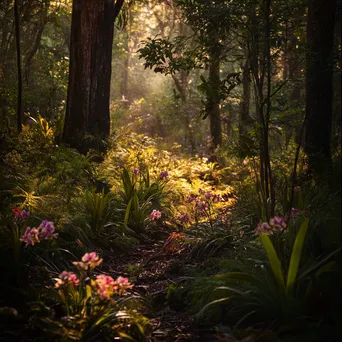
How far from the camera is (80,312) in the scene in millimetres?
2902

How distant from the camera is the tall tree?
27.6ft

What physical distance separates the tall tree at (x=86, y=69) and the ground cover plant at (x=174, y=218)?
27 mm

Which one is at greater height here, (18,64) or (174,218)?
(18,64)

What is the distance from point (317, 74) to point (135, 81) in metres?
30.3

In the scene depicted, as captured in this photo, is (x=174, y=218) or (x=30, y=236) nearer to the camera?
(x=30, y=236)

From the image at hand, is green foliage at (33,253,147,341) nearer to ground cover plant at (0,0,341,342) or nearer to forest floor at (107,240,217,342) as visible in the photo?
ground cover plant at (0,0,341,342)

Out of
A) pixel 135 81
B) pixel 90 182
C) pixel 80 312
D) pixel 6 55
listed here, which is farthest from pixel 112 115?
pixel 135 81

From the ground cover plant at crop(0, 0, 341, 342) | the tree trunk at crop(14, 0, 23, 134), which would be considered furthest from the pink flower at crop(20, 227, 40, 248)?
the tree trunk at crop(14, 0, 23, 134)

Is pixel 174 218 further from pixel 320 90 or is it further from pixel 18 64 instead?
pixel 18 64

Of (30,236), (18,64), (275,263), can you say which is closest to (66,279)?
(30,236)

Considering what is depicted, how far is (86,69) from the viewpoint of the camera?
8555 millimetres

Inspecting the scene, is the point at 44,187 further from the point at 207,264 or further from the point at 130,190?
the point at 207,264

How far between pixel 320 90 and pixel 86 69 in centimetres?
444

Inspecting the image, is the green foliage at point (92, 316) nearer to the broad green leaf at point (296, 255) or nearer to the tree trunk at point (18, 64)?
the broad green leaf at point (296, 255)
